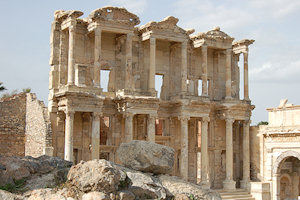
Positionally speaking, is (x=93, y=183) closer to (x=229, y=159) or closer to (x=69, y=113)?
(x=69, y=113)

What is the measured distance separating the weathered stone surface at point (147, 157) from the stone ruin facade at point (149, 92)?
9.69 meters

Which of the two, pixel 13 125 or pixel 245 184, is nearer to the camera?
pixel 13 125

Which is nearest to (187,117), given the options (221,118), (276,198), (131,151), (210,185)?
(221,118)

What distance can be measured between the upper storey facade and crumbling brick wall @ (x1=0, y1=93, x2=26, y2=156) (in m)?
3.12

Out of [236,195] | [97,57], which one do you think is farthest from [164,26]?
[236,195]

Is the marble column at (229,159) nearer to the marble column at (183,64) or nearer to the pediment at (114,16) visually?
the marble column at (183,64)

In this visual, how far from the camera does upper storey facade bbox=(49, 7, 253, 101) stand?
22297 millimetres

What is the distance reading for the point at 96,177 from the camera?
9.49 m

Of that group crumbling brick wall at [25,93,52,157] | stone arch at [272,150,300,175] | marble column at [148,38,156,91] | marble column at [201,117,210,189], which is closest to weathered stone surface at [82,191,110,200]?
crumbling brick wall at [25,93,52,157]

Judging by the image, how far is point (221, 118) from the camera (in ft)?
87.2

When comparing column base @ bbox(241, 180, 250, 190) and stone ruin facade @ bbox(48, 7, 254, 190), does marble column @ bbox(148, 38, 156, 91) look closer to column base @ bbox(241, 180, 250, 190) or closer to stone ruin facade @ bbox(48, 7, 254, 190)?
stone ruin facade @ bbox(48, 7, 254, 190)

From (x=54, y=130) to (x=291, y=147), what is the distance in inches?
489

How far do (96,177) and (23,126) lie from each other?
16.1 metres

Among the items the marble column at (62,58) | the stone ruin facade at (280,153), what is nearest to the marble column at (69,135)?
the marble column at (62,58)
